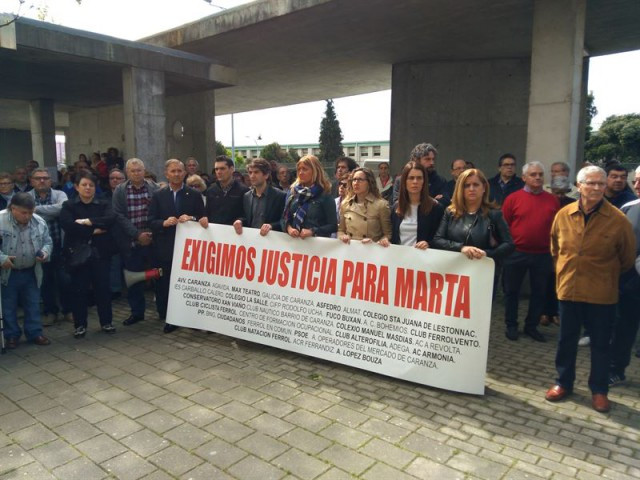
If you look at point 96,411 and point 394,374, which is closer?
point 96,411

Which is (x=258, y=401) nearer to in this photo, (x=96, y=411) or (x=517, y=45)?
(x=96, y=411)

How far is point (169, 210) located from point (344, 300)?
8.19 feet

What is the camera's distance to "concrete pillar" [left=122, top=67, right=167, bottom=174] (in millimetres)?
10461

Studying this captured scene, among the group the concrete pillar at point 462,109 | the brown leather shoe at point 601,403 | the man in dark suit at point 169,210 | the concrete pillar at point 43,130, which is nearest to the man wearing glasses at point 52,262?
the man in dark suit at point 169,210

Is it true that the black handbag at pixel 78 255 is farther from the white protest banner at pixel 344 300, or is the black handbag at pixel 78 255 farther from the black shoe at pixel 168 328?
the black shoe at pixel 168 328

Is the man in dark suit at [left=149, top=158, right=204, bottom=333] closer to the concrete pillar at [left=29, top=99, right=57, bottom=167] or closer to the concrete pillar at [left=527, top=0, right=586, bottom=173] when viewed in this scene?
the concrete pillar at [left=527, top=0, right=586, bottom=173]

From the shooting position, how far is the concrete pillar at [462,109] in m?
12.7

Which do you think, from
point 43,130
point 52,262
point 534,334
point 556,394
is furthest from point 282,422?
point 43,130

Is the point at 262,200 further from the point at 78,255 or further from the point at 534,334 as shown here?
the point at 534,334

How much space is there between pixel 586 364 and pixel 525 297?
Result: 2786mm

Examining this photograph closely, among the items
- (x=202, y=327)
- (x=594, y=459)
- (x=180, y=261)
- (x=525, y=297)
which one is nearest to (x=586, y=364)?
(x=594, y=459)

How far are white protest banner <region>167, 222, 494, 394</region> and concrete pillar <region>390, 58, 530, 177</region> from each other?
30.9ft

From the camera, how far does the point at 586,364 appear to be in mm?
4828

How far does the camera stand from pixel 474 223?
175 inches
